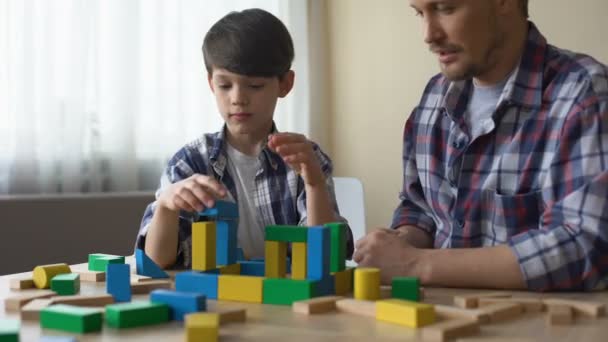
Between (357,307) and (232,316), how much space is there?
15 cm

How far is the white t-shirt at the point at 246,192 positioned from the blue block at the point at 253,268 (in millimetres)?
420

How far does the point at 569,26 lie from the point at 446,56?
1783 millimetres

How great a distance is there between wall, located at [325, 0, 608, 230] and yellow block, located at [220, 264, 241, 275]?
2.19m

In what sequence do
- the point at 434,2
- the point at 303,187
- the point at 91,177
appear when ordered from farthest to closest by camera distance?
1. the point at 91,177
2. the point at 303,187
3. the point at 434,2

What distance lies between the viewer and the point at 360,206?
7.79ft

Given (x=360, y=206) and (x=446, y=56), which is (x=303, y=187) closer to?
(x=446, y=56)

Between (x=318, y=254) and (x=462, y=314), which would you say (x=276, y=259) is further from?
(x=462, y=314)

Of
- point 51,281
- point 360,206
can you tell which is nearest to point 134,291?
point 51,281

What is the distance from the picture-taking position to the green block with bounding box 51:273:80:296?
1021 millimetres

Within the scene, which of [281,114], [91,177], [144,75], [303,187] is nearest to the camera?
[303,187]

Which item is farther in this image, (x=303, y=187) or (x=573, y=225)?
(x=303, y=187)

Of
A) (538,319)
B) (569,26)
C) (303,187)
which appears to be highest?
(569,26)

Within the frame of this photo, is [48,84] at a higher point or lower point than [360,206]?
higher

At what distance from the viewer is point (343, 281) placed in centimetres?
102
